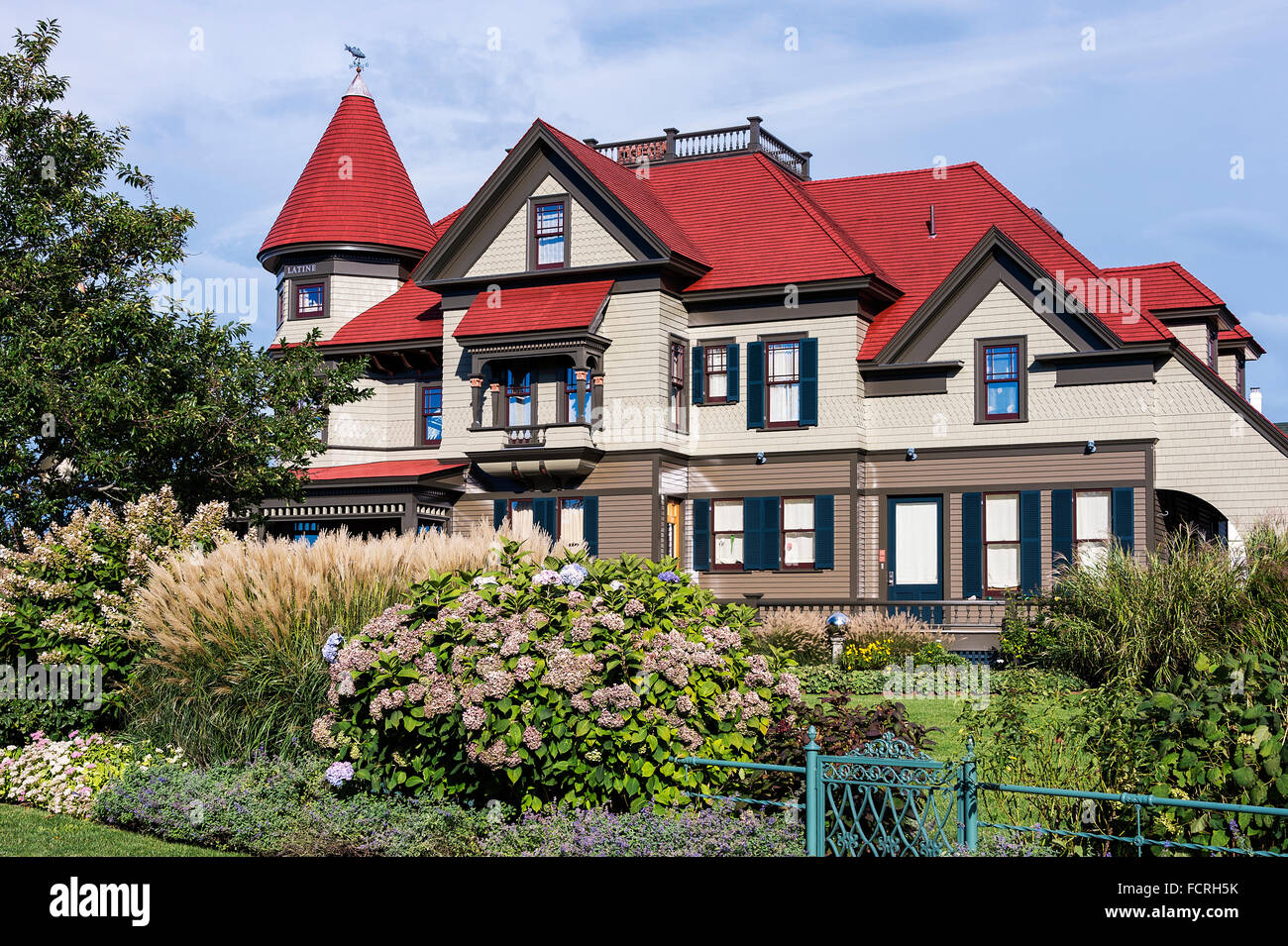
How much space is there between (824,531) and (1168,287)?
32.0 ft

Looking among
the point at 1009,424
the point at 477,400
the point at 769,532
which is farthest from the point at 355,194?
the point at 1009,424

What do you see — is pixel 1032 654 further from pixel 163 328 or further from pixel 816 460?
pixel 163 328

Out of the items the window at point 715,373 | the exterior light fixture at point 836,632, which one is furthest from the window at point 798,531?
the exterior light fixture at point 836,632

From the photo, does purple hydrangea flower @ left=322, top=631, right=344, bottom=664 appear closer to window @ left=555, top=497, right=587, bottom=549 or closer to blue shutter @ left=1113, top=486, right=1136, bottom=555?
window @ left=555, top=497, right=587, bottom=549

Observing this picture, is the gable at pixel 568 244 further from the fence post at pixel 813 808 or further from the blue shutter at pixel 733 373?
the fence post at pixel 813 808

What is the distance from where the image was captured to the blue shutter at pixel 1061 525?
91.4 feet

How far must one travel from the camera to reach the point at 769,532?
97.9 ft

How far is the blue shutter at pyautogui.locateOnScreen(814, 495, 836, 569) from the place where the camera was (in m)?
29.2

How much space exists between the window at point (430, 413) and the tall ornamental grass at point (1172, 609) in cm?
1764

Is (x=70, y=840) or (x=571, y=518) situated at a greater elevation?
(x=571, y=518)

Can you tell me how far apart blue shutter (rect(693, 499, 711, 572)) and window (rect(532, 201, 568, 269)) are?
6318mm

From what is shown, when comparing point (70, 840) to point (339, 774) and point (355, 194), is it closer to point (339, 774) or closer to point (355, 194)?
point (339, 774)
